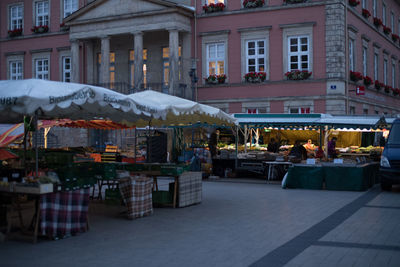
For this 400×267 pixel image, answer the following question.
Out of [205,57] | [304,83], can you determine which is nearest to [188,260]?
[304,83]

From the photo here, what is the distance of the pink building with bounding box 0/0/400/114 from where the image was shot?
86.6ft

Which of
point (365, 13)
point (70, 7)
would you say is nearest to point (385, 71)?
point (365, 13)

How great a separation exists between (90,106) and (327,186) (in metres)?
9.25

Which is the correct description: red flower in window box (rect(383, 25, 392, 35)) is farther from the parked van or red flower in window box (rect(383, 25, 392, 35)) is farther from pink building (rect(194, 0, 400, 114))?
the parked van

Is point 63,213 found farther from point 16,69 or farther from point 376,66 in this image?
point 16,69

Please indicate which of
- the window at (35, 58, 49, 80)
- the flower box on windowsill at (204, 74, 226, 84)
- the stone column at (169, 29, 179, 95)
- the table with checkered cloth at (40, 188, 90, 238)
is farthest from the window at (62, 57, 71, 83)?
the table with checkered cloth at (40, 188, 90, 238)

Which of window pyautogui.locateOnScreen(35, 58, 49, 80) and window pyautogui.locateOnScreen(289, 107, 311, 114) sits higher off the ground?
window pyautogui.locateOnScreen(35, 58, 49, 80)

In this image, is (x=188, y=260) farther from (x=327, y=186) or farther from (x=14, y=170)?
(x=327, y=186)

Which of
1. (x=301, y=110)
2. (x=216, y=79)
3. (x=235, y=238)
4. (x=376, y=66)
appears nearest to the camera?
(x=235, y=238)

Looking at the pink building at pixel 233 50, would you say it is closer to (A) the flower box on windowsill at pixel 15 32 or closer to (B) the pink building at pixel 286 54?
(B) the pink building at pixel 286 54

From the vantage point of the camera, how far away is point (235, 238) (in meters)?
8.80

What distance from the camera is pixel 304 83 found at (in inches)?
1048

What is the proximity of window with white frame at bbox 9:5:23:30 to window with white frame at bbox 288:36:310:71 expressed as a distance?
759 inches

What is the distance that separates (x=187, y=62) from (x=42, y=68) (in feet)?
36.6
